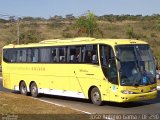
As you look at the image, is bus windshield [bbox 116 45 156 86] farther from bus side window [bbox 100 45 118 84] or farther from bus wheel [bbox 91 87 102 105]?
bus wheel [bbox 91 87 102 105]

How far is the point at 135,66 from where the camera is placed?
1916 cm

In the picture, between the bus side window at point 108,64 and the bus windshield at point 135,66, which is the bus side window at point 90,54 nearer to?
the bus side window at point 108,64

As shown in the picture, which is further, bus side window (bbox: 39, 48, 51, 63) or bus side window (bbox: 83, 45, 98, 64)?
bus side window (bbox: 39, 48, 51, 63)

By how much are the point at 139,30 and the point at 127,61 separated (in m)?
78.7

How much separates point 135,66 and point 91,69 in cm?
219

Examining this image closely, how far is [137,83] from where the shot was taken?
18.8 meters

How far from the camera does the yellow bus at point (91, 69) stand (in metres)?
18.9

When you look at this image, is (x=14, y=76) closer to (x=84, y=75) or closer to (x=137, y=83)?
(x=84, y=75)

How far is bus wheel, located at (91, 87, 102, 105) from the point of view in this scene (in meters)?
19.9

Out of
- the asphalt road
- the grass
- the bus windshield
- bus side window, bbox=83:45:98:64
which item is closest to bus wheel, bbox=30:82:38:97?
the asphalt road

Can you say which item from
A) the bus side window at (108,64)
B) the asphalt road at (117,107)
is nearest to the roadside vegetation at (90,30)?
the asphalt road at (117,107)

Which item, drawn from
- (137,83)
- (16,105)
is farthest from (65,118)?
(137,83)

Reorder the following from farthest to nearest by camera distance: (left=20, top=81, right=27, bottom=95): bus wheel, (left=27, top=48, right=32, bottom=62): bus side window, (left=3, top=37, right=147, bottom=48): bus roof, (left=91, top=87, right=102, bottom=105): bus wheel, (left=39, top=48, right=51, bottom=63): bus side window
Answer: (left=20, top=81, right=27, bottom=95): bus wheel → (left=27, top=48, right=32, bottom=62): bus side window → (left=39, top=48, right=51, bottom=63): bus side window → (left=91, top=87, right=102, bottom=105): bus wheel → (left=3, top=37, right=147, bottom=48): bus roof

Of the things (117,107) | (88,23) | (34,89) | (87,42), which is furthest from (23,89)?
(88,23)
